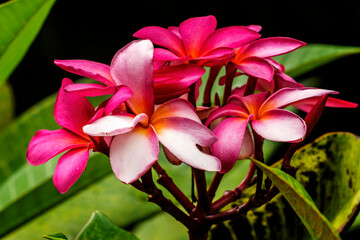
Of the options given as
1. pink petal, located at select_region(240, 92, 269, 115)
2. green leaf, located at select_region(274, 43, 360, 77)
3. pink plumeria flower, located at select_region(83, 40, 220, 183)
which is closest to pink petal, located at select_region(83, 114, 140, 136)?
pink plumeria flower, located at select_region(83, 40, 220, 183)

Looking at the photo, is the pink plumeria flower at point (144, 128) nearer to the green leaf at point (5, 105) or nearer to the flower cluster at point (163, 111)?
the flower cluster at point (163, 111)

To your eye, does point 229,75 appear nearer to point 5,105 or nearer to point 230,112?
point 230,112

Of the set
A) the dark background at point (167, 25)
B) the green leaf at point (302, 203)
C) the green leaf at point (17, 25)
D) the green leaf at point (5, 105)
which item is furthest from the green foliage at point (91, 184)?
the dark background at point (167, 25)

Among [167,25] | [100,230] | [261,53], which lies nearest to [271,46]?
[261,53]

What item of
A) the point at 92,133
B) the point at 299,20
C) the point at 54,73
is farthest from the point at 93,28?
the point at 92,133

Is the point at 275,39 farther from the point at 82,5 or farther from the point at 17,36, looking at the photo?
the point at 82,5
